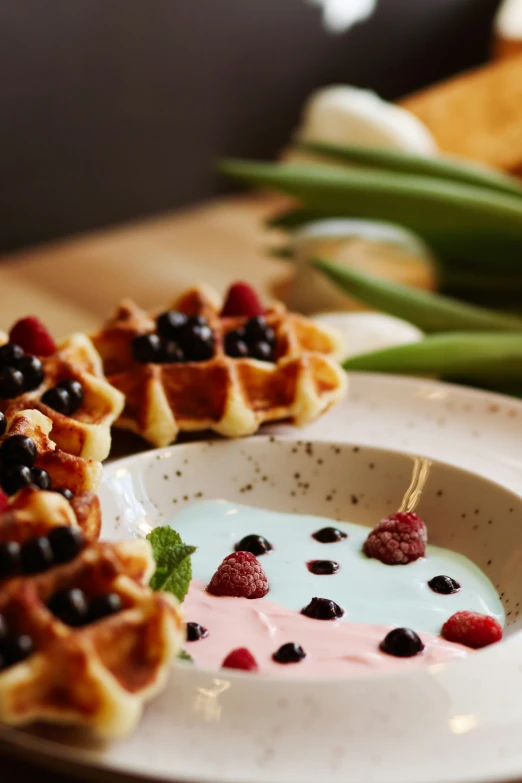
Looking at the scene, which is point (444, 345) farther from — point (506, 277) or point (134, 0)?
point (134, 0)

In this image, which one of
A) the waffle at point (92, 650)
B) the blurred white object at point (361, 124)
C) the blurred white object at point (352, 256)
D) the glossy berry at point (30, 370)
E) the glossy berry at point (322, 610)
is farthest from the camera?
the blurred white object at point (361, 124)

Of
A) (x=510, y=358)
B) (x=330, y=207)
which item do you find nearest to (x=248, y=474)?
(x=510, y=358)

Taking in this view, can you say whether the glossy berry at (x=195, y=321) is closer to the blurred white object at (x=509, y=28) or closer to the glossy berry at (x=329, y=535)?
the glossy berry at (x=329, y=535)

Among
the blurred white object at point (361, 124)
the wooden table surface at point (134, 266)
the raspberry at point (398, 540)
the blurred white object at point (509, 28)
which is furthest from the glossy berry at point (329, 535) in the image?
the blurred white object at point (509, 28)

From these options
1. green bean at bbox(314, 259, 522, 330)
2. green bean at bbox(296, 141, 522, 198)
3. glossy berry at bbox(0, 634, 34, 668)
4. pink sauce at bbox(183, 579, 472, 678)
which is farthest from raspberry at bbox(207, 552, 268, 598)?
green bean at bbox(296, 141, 522, 198)

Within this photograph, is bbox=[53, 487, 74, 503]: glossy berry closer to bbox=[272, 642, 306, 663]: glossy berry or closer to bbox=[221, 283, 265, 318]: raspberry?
bbox=[272, 642, 306, 663]: glossy berry

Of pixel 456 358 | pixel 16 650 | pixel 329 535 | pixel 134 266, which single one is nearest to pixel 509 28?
pixel 134 266
